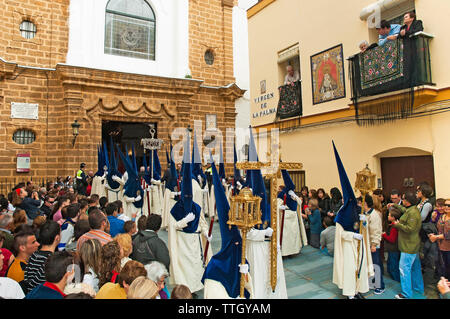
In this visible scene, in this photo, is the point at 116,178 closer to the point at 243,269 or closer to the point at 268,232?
the point at 268,232

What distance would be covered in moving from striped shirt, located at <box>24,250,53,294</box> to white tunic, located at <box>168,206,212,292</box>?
2.16 metres

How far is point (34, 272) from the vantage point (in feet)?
10.0

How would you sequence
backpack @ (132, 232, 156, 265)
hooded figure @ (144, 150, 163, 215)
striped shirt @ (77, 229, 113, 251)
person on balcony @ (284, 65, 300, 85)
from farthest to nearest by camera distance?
person on balcony @ (284, 65, 300, 85) < hooded figure @ (144, 150, 163, 215) < backpack @ (132, 232, 156, 265) < striped shirt @ (77, 229, 113, 251)

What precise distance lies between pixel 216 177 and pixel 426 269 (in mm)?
4664

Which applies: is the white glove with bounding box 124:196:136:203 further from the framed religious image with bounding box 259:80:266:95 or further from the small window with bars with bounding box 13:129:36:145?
the framed religious image with bounding box 259:80:266:95

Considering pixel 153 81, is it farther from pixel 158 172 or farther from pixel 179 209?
pixel 179 209

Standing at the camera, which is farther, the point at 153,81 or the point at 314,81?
the point at 153,81

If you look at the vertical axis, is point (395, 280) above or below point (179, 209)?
below

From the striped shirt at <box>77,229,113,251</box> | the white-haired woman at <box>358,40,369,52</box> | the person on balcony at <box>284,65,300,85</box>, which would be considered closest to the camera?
the striped shirt at <box>77,229,113,251</box>

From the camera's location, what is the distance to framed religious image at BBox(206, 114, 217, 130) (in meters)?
14.9

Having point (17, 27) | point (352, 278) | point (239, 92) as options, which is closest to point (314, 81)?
point (239, 92)

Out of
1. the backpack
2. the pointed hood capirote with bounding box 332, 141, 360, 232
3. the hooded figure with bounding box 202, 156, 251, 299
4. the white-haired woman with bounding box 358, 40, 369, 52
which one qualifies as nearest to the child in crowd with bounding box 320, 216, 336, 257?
the pointed hood capirote with bounding box 332, 141, 360, 232

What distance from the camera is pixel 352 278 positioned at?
4738mm

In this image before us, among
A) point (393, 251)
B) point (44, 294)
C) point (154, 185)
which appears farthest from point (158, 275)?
point (154, 185)
